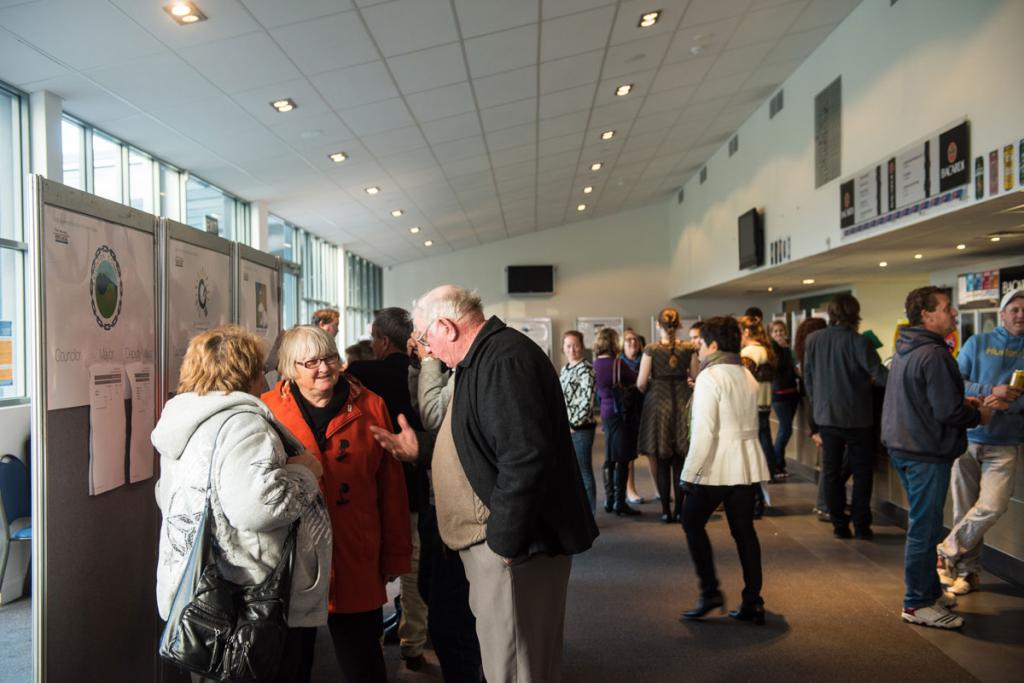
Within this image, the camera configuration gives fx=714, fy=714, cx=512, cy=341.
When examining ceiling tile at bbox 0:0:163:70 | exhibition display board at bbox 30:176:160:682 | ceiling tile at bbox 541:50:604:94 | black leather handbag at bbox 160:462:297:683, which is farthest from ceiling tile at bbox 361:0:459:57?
black leather handbag at bbox 160:462:297:683

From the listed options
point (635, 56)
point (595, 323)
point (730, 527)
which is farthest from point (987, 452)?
point (595, 323)

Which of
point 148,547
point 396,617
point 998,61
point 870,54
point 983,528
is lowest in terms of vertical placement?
point 396,617

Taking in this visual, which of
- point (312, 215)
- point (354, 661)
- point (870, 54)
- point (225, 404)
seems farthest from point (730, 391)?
point (312, 215)

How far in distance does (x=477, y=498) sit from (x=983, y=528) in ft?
11.0

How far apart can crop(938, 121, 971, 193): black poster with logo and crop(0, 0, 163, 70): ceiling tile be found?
468 cm

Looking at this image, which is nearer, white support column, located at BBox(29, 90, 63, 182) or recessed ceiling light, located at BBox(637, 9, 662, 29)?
white support column, located at BBox(29, 90, 63, 182)

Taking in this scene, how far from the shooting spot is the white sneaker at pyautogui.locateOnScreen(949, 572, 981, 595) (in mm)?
4086

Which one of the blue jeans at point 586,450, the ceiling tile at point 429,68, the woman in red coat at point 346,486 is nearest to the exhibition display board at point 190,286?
the woman in red coat at point 346,486

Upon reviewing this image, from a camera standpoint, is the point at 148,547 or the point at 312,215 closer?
the point at 148,547

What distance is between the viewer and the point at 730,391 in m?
3.60

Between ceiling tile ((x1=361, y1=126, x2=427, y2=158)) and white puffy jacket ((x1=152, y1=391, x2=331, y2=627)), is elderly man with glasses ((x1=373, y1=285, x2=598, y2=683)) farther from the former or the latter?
ceiling tile ((x1=361, y1=126, x2=427, y2=158))

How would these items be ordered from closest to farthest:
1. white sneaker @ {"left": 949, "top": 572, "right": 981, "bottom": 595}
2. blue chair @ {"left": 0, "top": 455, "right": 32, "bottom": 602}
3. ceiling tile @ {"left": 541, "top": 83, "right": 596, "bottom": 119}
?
white sneaker @ {"left": 949, "top": 572, "right": 981, "bottom": 595} → blue chair @ {"left": 0, "top": 455, "right": 32, "bottom": 602} → ceiling tile @ {"left": 541, "top": 83, "right": 596, "bottom": 119}

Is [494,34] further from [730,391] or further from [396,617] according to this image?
[396,617]

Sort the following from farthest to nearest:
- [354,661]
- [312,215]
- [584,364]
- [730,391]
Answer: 1. [312,215]
2. [584,364]
3. [730,391]
4. [354,661]
